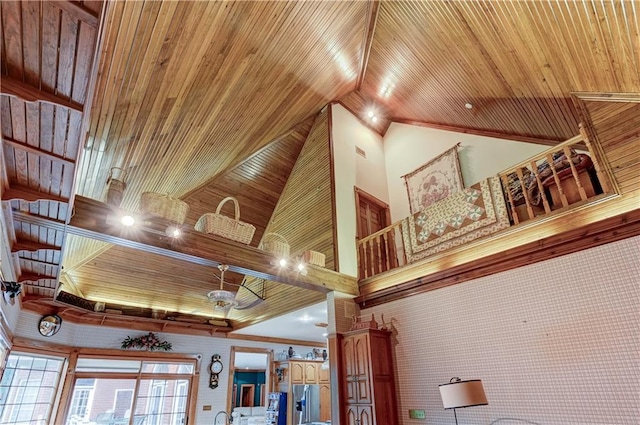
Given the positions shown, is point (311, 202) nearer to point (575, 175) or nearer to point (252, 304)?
point (252, 304)

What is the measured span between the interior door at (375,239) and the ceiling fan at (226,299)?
226 centimetres

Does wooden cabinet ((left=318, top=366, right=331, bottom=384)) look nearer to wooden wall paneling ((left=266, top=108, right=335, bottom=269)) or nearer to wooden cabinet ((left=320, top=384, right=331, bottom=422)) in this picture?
wooden cabinet ((left=320, top=384, right=331, bottom=422))

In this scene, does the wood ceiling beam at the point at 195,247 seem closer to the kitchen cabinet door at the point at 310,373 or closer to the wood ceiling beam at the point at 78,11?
the wood ceiling beam at the point at 78,11

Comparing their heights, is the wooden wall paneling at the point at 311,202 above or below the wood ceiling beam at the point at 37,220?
above

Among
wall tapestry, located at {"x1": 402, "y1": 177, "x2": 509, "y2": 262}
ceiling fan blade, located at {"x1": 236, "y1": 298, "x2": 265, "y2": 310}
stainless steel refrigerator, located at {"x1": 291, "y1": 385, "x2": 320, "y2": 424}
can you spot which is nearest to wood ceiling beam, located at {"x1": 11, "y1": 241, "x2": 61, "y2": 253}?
ceiling fan blade, located at {"x1": 236, "y1": 298, "x2": 265, "y2": 310}

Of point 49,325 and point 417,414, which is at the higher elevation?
point 49,325

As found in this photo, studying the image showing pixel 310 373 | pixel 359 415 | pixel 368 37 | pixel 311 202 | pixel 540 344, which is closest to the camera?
pixel 540 344

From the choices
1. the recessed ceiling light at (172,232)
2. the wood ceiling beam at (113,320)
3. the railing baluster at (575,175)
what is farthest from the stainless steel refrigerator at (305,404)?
the railing baluster at (575,175)

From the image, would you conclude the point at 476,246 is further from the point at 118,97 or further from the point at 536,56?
the point at 118,97

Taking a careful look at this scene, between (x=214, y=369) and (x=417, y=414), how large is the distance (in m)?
4.97

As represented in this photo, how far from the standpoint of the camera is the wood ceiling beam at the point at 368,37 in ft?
18.2

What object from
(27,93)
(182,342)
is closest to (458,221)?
(27,93)

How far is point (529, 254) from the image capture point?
4.11 m

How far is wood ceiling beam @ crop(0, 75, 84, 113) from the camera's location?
1706 mm
